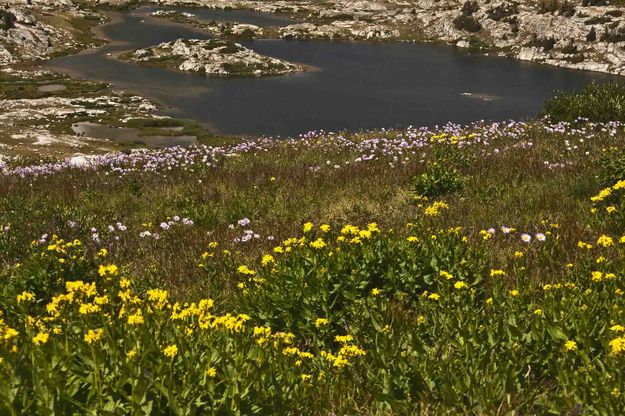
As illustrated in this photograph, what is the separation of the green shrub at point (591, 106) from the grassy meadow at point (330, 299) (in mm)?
7029

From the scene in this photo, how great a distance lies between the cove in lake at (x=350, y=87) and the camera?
5084cm

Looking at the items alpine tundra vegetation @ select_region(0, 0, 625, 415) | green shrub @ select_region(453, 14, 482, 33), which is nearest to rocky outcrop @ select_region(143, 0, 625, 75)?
green shrub @ select_region(453, 14, 482, 33)

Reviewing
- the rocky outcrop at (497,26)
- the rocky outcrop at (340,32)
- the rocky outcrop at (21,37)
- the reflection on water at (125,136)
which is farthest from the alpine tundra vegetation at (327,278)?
the rocky outcrop at (340,32)

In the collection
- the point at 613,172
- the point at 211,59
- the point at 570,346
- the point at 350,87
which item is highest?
the point at 570,346

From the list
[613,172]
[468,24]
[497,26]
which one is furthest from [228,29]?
[613,172]

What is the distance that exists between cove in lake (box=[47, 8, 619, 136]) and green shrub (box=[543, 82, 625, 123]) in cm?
2174

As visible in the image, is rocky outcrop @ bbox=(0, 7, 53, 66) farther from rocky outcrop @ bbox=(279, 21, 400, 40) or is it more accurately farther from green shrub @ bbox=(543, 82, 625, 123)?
green shrub @ bbox=(543, 82, 625, 123)

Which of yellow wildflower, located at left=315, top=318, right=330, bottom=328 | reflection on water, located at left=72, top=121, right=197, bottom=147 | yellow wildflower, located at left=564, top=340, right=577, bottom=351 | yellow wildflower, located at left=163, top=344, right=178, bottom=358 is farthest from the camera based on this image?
reflection on water, located at left=72, top=121, right=197, bottom=147

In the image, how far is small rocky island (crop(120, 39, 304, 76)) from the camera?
74.5 m

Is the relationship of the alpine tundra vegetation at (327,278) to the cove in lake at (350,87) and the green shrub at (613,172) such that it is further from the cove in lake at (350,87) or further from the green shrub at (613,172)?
the cove in lake at (350,87)

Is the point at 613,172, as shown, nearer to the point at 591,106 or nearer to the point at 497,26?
the point at 591,106

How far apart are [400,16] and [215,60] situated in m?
56.4

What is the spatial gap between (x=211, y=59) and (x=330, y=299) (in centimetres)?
7712

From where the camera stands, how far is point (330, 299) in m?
5.46
